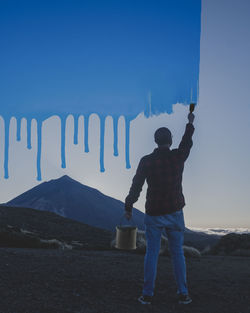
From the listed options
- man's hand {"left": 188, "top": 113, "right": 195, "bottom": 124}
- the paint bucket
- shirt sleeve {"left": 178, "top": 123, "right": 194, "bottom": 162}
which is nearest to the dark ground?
the paint bucket

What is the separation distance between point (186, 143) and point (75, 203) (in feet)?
447

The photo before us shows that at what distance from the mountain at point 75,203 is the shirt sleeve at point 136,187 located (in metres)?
112

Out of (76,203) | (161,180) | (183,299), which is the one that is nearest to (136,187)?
(161,180)

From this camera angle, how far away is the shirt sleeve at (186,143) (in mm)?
4520

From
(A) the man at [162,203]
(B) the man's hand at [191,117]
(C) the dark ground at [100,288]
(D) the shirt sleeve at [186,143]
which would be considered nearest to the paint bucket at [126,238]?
(C) the dark ground at [100,288]

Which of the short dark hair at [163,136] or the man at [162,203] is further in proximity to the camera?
the short dark hair at [163,136]

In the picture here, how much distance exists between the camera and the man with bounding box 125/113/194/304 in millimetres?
4223

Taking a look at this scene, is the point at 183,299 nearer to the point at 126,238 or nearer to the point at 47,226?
the point at 126,238

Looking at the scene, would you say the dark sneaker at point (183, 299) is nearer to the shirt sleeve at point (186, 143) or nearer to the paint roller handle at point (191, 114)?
the shirt sleeve at point (186, 143)

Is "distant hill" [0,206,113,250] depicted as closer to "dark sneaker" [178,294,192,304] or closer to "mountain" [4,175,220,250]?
"dark sneaker" [178,294,192,304]

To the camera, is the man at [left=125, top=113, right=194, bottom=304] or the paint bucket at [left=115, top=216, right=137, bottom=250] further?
the paint bucket at [left=115, top=216, right=137, bottom=250]

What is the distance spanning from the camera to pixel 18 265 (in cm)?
639

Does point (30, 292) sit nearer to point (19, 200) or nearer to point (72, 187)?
point (19, 200)

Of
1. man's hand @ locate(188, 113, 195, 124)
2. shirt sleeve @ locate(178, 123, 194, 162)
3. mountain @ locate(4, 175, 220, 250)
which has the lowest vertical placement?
mountain @ locate(4, 175, 220, 250)
